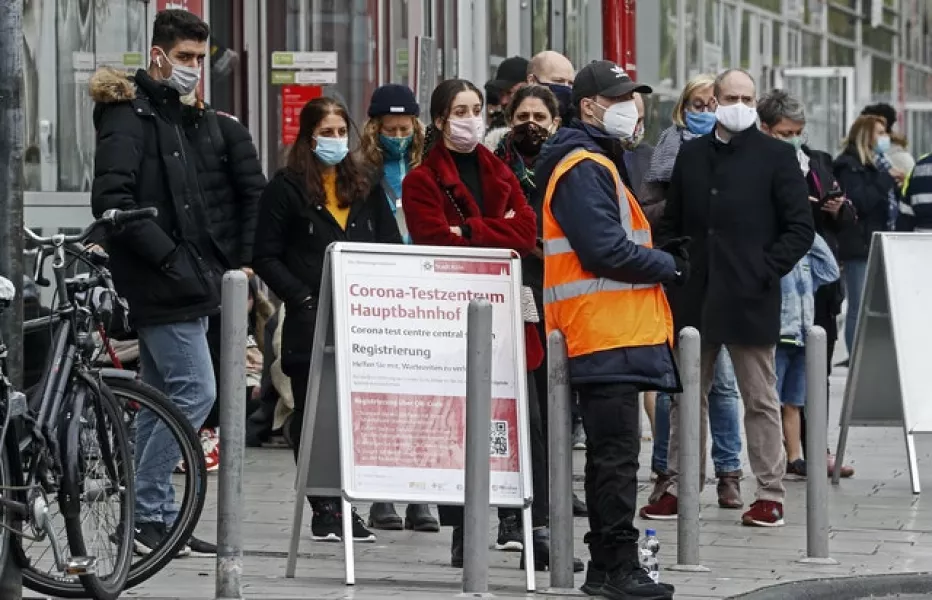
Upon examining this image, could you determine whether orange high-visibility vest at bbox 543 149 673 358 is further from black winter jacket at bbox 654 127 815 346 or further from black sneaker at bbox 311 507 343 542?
black winter jacket at bbox 654 127 815 346

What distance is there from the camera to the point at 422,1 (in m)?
17.5

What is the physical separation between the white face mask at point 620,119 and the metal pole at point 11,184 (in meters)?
2.15

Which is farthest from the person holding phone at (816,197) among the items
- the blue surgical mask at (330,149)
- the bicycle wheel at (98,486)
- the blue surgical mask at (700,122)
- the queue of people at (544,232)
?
the bicycle wheel at (98,486)

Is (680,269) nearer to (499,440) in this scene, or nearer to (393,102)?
(499,440)

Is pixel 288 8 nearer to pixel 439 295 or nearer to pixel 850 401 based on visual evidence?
pixel 850 401

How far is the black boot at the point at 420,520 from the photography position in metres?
9.77

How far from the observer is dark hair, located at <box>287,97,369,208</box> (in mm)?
9375

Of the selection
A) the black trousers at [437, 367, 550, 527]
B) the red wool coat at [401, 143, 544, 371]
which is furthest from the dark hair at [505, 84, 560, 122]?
the black trousers at [437, 367, 550, 527]

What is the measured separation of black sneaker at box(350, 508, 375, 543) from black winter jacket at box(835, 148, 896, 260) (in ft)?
30.2

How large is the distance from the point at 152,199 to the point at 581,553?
2.25m

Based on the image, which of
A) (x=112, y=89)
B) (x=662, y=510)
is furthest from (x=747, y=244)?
(x=112, y=89)

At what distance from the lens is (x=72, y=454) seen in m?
7.18

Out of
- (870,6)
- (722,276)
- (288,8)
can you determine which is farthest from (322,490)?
(870,6)

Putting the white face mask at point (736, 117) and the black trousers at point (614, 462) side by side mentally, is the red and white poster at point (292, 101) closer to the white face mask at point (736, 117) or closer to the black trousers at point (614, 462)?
the white face mask at point (736, 117)
